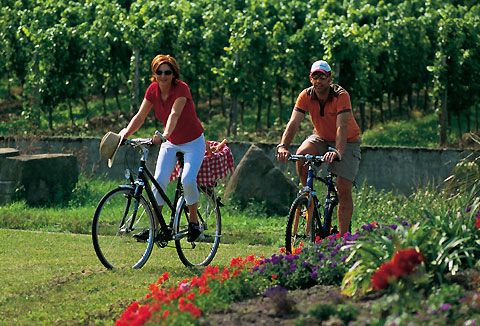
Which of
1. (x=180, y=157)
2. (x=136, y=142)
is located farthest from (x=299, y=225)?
(x=136, y=142)

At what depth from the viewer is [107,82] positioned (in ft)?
98.0

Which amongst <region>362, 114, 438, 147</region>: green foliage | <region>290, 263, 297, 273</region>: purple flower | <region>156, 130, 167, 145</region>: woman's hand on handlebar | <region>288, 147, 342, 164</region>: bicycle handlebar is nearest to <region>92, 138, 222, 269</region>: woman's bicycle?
<region>156, 130, 167, 145</region>: woman's hand on handlebar

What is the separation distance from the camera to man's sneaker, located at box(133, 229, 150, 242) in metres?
7.06

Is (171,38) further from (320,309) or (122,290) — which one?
(320,309)

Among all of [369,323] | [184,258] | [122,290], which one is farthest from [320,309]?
[184,258]

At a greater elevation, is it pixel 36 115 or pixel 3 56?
pixel 3 56

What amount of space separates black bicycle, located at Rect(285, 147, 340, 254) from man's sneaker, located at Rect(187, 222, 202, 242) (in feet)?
3.01

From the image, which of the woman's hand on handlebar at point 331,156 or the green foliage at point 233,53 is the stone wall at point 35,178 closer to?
the woman's hand on handlebar at point 331,156

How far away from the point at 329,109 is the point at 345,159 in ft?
1.67

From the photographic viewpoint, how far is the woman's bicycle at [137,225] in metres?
6.95

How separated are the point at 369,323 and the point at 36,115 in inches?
934

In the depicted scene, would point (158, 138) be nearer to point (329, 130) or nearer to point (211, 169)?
point (211, 169)

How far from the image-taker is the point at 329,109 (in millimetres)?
7246

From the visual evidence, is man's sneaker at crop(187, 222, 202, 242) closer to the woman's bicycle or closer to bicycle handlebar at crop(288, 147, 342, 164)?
the woman's bicycle
